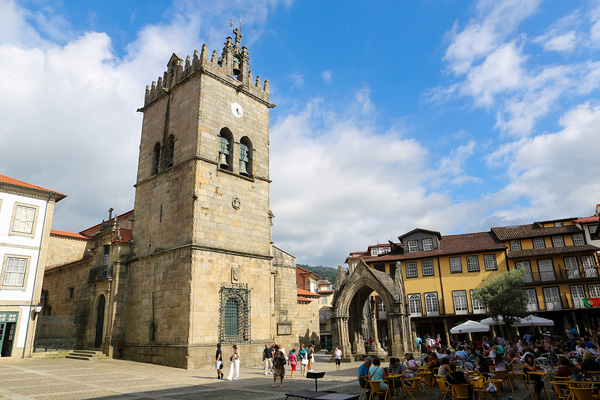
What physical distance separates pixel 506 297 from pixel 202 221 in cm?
2490

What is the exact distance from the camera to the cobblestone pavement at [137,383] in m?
12.4

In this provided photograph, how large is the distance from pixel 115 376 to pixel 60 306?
19.4 metres

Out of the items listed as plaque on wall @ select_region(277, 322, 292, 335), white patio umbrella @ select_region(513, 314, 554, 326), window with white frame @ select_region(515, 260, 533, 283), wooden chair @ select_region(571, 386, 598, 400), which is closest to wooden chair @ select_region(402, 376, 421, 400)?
wooden chair @ select_region(571, 386, 598, 400)

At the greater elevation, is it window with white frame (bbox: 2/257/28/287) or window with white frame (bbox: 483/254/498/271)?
window with white frame (bbox: 483/254/498/271)

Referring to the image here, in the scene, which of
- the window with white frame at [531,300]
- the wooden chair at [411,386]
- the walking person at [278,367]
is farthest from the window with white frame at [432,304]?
the wooden chair at [411,386]

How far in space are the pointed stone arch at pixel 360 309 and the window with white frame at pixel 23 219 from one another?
20720 mm

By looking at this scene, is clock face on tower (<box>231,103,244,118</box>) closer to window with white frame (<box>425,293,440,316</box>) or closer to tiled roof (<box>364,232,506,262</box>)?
tiled roof (<box>364,232,506,262</box>)

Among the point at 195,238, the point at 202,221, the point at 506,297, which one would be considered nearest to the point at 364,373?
the point at 195,238

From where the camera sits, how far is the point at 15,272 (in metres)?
24.6

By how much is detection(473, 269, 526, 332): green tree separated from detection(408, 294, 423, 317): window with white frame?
7.20m

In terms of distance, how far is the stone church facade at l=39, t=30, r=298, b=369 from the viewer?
69.4ft

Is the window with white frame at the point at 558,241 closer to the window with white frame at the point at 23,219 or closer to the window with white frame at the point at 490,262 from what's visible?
the window with white frame at the point at 490,262

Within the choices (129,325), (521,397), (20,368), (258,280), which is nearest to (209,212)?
(258,280)

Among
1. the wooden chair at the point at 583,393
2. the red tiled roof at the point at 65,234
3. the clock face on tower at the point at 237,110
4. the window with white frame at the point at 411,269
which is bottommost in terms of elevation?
the wooden chair at the point at 583,393
